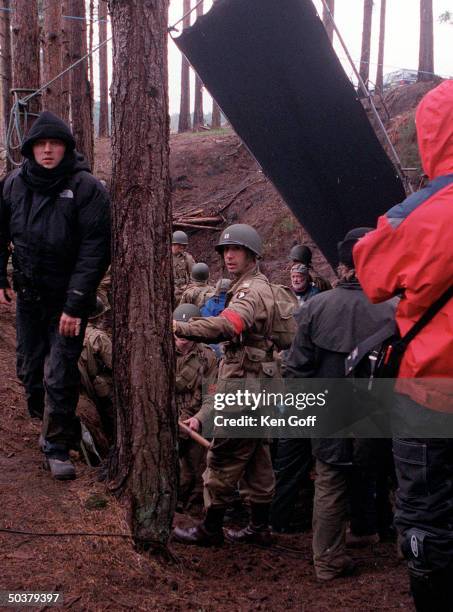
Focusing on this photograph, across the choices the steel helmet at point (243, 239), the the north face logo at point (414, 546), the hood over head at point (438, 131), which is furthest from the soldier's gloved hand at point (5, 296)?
the the north face logo at point (414, 546)

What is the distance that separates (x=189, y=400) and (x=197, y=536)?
4.99 feet

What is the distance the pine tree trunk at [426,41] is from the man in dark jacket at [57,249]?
17847mm

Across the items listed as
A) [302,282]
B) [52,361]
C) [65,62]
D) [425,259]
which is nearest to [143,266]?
[52,361]

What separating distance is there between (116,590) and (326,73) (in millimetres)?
4531

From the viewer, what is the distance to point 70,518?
13.3 ft

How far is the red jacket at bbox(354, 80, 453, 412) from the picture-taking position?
2.92 metres

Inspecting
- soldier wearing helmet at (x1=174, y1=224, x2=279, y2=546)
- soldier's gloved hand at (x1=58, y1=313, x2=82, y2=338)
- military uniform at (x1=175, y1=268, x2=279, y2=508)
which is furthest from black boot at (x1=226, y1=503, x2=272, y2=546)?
soldier's gloved hand at (x1=58, y1=313, x2=82, y2=338)

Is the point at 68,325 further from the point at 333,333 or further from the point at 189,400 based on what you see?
the point at 189,400

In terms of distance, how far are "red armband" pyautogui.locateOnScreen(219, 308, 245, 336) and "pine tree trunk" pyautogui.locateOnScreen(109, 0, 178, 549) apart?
81 centimetres

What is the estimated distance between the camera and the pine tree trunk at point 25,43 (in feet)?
28.3

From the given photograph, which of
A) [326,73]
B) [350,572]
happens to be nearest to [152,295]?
[350,572]

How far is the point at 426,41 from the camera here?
20000mm

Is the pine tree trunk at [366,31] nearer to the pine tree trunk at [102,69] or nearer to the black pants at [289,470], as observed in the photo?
the pine tree trunk at [102,69]

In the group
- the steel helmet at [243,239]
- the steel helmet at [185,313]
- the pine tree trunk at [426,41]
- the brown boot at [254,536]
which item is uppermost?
the pine tree trunk at [426,41]
